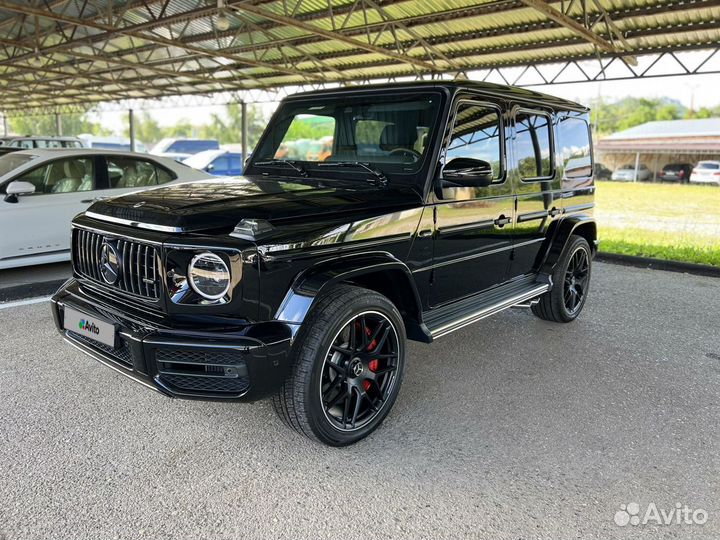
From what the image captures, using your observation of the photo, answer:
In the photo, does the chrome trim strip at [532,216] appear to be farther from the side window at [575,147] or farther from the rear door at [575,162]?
the side window at [575,147]

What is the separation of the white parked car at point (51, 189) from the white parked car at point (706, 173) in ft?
108

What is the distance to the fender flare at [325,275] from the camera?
265 centimetres

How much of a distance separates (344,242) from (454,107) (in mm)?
1303

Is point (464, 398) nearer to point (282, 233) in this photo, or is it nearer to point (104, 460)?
point (282, 233)

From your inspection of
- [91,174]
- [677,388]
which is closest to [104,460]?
[677,388]

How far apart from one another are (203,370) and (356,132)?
2.02 meters

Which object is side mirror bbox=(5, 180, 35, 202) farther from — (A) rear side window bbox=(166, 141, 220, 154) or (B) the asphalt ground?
(A) rear side window bbox=(166, 141, 220, 154)

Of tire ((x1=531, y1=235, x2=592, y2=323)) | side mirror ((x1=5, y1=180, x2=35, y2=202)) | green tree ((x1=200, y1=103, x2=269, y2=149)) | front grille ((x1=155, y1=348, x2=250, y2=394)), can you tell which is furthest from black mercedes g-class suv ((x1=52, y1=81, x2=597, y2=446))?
green tree ((x1=200, y1=103, x2=269, y2=149))

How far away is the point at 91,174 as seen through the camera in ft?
22.1

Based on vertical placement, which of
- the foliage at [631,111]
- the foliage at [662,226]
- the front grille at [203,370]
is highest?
the foliage at [631,111]

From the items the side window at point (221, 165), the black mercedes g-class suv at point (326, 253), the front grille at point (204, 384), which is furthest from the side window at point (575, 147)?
the side window at point (221, 165)

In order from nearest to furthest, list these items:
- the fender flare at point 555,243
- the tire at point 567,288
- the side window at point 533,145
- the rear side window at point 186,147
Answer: the side window at point 533,145 < the fender flare at point 555,243 < the tire at point 567,288 < the rear side window at point 186,147

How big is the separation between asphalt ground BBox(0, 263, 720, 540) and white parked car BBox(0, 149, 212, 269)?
2123mm

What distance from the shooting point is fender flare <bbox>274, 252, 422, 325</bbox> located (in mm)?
2648
